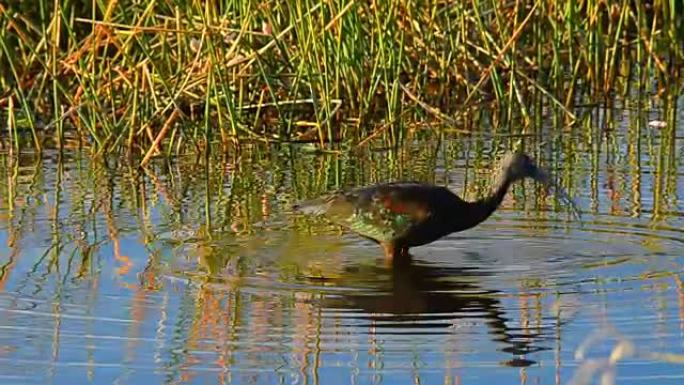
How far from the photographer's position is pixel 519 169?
26.0ft

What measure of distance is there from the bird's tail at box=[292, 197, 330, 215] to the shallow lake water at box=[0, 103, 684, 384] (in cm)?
16

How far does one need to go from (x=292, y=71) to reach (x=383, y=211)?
3566mm

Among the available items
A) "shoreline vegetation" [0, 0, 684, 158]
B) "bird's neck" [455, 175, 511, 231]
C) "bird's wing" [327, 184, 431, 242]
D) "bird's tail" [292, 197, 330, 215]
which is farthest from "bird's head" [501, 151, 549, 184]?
"shoreline vegetation" [0, 0, 684, 158]

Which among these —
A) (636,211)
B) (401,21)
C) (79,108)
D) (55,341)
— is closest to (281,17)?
(401,21)

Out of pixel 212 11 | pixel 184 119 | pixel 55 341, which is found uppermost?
pixel 212 11

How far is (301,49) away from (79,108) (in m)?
1.36

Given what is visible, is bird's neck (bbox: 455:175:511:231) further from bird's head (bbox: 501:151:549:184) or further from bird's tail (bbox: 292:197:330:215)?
bird's tail (bbox: 292:197:330:215)

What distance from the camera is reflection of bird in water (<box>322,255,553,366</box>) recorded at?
20.1 feet

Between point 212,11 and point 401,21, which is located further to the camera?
point 401,21

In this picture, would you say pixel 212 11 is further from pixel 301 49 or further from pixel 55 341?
pixel 55 341

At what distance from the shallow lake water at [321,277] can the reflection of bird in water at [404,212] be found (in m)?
0.13

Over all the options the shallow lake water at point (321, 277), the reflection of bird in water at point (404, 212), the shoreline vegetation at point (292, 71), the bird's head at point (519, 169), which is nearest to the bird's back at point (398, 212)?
the reflection of bird in water at point (404, 212)

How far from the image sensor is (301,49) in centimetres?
Result: 1024

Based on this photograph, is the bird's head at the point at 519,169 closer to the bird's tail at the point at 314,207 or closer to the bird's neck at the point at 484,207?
the bird's neck at the point at 484,207
